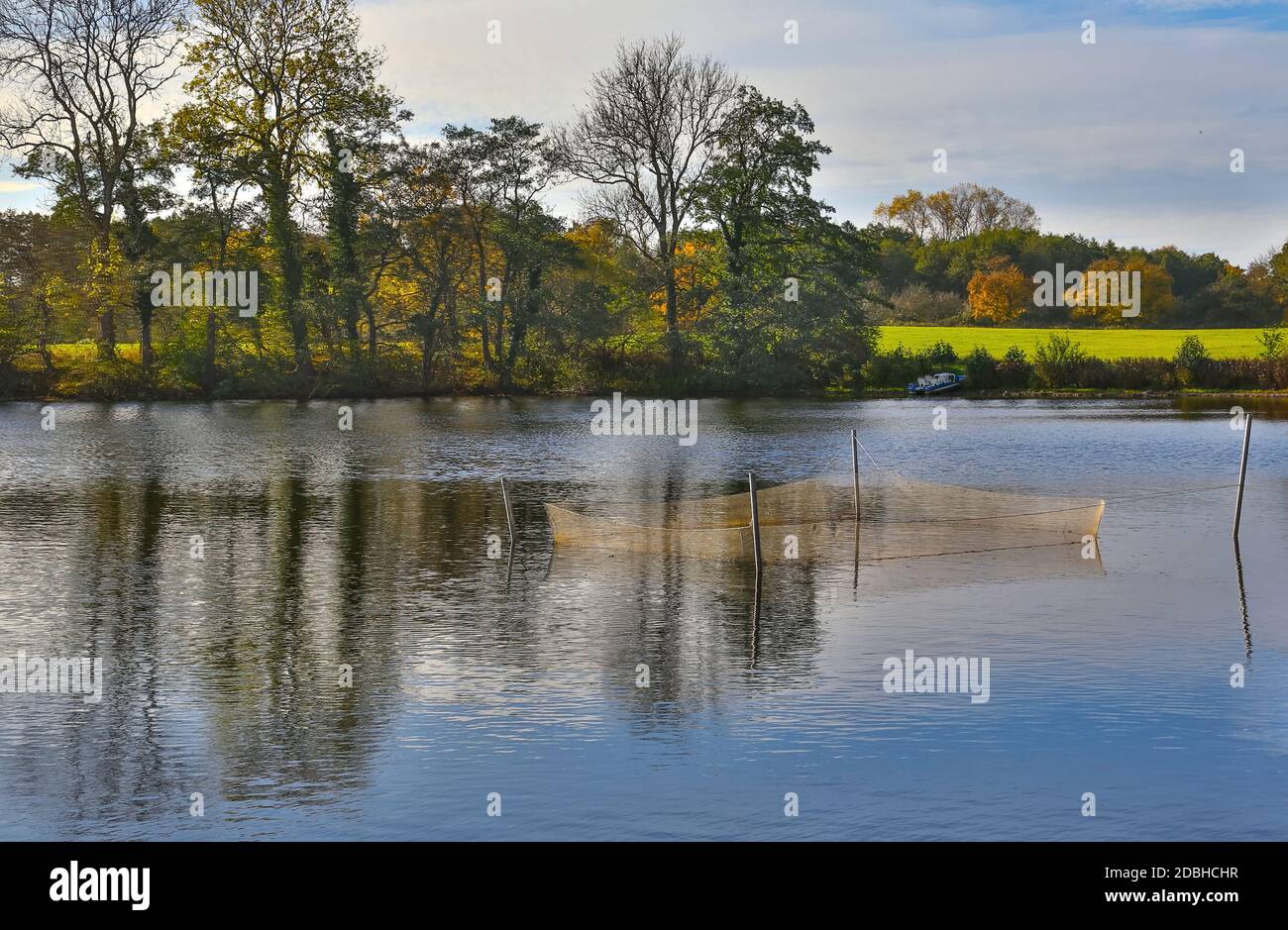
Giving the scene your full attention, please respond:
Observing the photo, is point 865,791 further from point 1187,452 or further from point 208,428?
point 208,428

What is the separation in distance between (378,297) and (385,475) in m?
44.7

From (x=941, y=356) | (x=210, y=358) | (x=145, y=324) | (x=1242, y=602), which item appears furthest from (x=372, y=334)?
(x=1242, y=602)

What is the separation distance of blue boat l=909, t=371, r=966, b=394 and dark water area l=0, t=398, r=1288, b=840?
48631 millimetres

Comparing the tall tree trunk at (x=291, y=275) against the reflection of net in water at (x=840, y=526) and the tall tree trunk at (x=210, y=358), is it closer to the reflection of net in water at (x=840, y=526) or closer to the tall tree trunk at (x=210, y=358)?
the tall tree trunk at (x=210, y=358)

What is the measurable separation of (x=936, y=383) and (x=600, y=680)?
234 ft

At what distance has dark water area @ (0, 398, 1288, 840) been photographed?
41.3 ft

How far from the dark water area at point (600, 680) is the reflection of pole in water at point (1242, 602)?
10cm

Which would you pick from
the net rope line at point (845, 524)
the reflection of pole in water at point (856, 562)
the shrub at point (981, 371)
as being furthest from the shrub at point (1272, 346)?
the reflection of pole in water at point (856, 562)

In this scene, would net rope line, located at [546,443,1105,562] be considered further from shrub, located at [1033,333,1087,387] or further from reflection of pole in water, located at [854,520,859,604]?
shrub, located at [1033,333,1087,387]

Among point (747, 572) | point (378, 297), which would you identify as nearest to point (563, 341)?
point (378, 297)

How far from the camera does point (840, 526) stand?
3003cm
